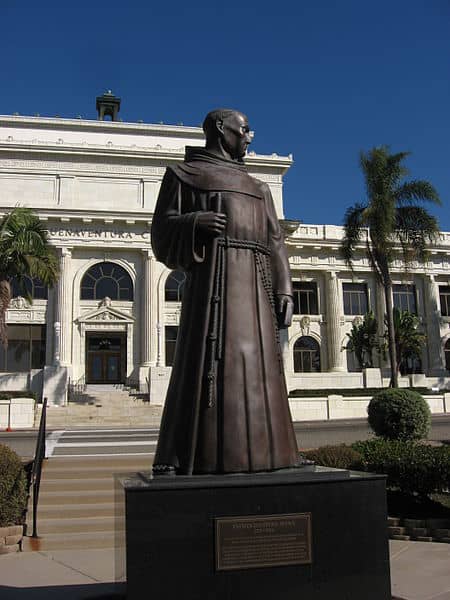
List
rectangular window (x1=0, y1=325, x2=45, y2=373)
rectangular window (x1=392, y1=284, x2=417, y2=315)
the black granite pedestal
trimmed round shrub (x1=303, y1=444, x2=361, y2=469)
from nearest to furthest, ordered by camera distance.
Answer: the black granite pedestal
trimmed round shrub (x1=303, y1=444, x2=361, y2=469)
rectangular window (x1=0, y1=325, x2=45, y2=373)
rectangular window (x1=392, y1=284, x2=417, y2=315)

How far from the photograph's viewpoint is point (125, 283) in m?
47.8

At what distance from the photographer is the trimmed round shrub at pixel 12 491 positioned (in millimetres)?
9242

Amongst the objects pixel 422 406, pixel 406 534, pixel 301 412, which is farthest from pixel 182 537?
pixel 301 412

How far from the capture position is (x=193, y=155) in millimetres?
5785

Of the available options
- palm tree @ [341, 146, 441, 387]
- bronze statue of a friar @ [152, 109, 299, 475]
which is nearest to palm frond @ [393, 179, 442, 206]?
palm tree @ [341, 146, 441, 387]

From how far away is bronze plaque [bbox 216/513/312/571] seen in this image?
14.4ft

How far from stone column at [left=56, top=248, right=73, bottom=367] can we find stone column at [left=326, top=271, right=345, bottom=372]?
2046cm

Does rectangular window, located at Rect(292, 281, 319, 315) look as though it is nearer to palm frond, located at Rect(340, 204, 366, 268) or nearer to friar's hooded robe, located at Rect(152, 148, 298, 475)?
palm frond, located at Rect(340, 204, 366, 268)

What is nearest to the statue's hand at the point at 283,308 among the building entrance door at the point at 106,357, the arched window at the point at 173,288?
the building entrance door at the point at 106,357

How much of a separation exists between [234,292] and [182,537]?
194cm

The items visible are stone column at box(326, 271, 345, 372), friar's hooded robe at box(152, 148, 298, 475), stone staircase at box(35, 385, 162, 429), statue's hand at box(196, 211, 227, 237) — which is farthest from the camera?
stone column at box(326, 271, 345, 372)

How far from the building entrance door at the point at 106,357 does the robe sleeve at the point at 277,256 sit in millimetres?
41536

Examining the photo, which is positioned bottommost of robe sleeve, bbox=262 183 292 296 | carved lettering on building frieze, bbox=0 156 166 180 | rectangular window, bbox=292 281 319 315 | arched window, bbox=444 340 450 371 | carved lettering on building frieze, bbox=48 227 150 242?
robe sleeve, bbox=262 183 292 296

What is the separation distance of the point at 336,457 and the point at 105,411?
27.2 meters
